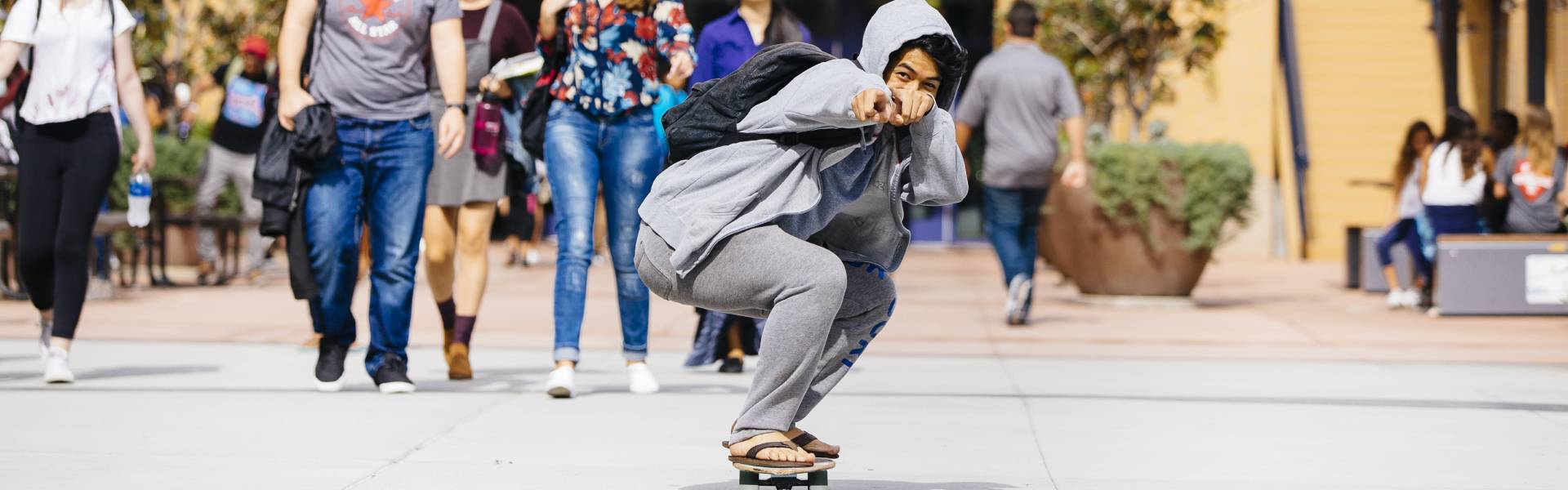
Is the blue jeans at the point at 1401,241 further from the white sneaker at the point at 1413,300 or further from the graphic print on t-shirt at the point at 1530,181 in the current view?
the graphic print on t-shirt at the point at 1530,181

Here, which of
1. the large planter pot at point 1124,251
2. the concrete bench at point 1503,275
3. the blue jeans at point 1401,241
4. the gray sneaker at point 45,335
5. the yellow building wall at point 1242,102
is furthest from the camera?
the yellow building wall at point 1242,102

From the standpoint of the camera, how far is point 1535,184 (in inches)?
432

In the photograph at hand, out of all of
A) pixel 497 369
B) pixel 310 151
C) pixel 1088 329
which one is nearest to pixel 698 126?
pixel 310 151

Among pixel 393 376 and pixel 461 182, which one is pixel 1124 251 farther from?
pixel 393 376

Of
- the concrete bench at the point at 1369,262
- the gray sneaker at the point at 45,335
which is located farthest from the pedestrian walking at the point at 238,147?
the concrete bench at the point at 1369,262

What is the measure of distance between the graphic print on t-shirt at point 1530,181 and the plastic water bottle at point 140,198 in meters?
7.62

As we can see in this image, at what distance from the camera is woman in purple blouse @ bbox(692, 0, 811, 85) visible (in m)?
7.08

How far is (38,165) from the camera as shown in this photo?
262 inches

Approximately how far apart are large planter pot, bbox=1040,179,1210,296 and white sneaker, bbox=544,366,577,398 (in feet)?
18.1

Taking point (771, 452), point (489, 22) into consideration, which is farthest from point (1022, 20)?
point (771, 452)

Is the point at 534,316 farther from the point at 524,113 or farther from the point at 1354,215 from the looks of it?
the point at 1354,215

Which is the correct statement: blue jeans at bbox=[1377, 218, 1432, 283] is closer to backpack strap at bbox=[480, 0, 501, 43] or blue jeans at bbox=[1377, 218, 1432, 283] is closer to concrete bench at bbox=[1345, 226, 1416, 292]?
concrete bench at bbox=[1345, 226, 1416, 292]

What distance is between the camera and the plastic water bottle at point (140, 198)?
709 cm

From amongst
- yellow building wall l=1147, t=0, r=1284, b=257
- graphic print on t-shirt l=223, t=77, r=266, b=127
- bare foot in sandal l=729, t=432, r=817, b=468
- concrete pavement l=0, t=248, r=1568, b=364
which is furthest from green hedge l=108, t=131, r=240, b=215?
bare foot in sandal l=729, t=432, r=817, b=468
